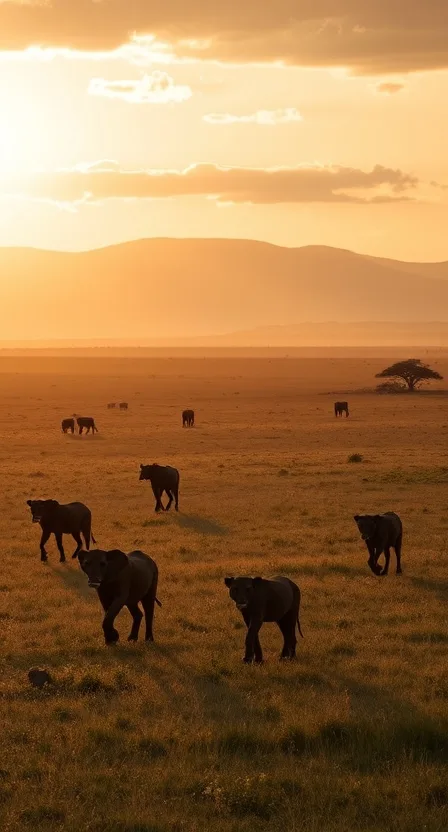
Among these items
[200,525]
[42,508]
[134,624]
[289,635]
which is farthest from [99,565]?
[200,525]

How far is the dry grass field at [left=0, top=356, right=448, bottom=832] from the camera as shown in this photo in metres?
8.89

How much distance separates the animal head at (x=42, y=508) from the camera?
21.7m

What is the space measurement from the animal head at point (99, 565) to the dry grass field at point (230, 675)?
1.10 m

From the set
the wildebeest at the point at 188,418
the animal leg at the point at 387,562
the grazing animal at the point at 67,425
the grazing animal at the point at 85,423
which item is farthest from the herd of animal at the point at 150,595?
the wildebeest at the point at 188,418

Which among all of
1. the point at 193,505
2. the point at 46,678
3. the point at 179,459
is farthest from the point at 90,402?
the point at 46,678

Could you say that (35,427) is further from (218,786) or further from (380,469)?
(218,786)

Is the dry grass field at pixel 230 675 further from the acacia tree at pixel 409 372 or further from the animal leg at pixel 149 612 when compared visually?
the acacia tree at pixel 409 372

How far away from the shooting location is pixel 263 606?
12945 mm

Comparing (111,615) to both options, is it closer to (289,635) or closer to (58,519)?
(289,635)

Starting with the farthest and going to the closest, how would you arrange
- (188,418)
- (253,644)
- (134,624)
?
(188,418) < (134,624) < (253,644)

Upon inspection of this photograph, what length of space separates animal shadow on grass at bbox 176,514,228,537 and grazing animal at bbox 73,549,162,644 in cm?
1030

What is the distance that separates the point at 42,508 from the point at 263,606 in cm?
994

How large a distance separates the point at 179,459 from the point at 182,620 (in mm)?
27484

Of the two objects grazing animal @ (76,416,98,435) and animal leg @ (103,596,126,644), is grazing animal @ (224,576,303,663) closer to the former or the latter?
animal leg @ (103,596,126,644)
